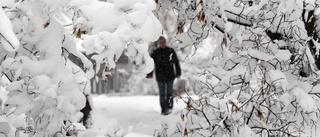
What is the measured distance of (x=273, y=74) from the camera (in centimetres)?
368

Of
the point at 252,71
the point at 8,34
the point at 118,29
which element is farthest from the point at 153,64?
the point at 252,71

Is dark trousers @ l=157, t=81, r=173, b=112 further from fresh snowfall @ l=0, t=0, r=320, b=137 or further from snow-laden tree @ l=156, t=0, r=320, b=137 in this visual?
snow-laden tree @ l=156, t=0, r=320, b=137

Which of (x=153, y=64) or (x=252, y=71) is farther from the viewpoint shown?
(x=252, y=71)

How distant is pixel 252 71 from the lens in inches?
151

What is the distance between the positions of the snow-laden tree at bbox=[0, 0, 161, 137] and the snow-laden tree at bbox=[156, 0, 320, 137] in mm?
865

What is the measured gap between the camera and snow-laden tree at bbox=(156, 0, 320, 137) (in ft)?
11.4

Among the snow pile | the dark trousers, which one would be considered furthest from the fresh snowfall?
the dark trousers

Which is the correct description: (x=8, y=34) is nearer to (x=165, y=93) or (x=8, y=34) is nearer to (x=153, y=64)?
(x=153, y=64)

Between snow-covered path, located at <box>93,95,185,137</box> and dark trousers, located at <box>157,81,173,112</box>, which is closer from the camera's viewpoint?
snow-covered path, located at <box>93,95,185,137</box>

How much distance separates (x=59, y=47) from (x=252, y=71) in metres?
1.59

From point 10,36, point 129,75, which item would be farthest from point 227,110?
point 129,75

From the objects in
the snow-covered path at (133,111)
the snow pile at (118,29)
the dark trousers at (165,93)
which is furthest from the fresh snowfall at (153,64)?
the dark trousers at (165,93)

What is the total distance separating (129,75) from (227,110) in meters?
14.6

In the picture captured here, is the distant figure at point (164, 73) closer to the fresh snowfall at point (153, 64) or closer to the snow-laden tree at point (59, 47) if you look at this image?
the fresh snowfall at point (153, 64)
